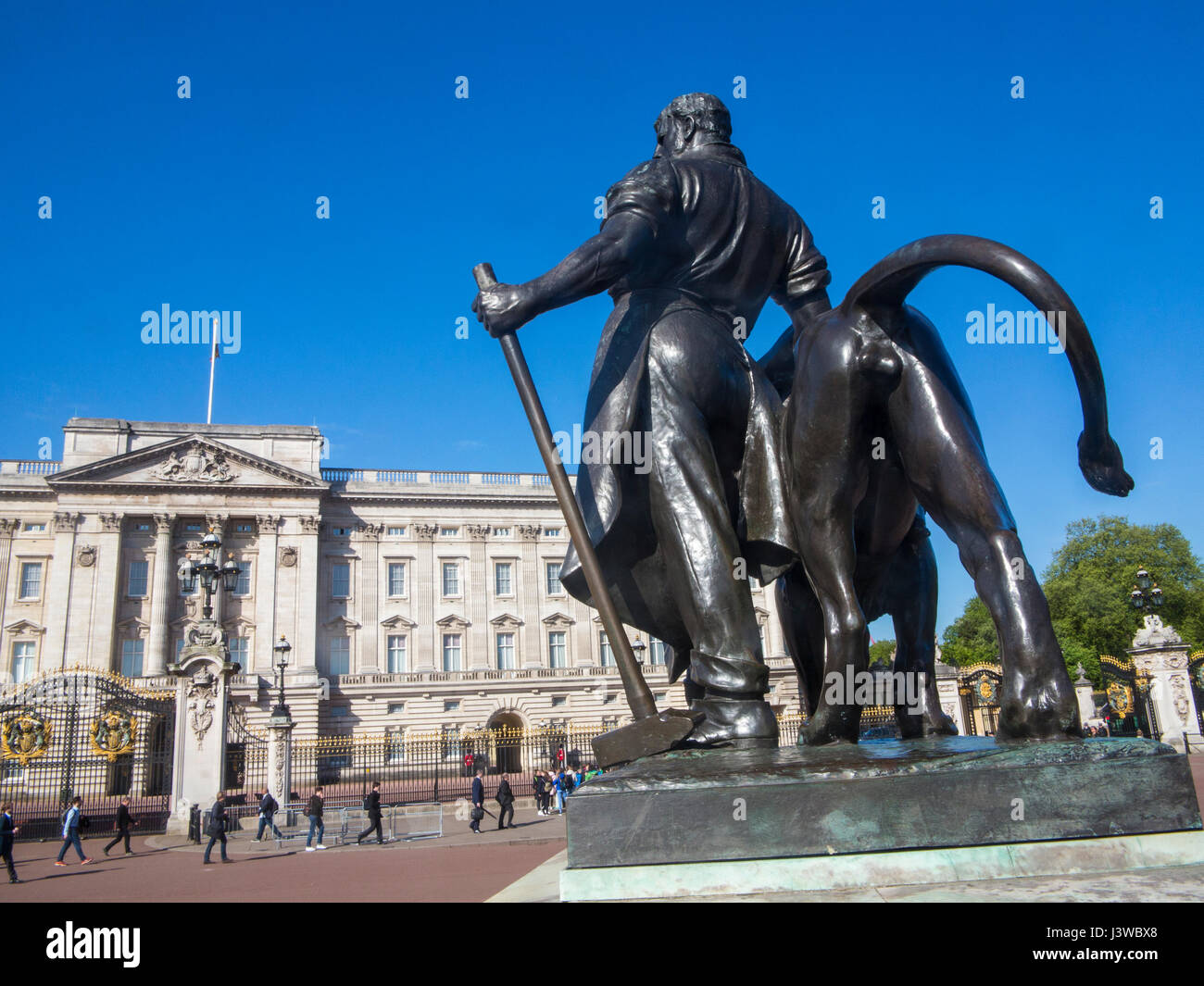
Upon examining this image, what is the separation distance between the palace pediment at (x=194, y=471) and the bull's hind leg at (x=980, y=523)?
149ft

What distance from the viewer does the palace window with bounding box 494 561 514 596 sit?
48812 mm

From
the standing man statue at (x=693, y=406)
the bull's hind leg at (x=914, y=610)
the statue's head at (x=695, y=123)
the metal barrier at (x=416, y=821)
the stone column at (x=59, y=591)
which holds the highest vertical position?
the stone column at (x=59, y=591)

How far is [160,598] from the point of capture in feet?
141

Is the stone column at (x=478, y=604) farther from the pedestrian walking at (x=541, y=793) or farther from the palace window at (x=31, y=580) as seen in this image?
the pedestrian walking at (x=541, y=793)

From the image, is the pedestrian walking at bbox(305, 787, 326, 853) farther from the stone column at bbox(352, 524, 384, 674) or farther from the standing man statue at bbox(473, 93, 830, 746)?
the stone column at bbox(352, 524, 384, 674)

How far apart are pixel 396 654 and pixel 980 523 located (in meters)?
45.9

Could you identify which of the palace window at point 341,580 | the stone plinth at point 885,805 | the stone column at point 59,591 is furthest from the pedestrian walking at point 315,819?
the stone column at point 59,591

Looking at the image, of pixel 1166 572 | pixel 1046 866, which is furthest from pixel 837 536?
pixel 1166 572

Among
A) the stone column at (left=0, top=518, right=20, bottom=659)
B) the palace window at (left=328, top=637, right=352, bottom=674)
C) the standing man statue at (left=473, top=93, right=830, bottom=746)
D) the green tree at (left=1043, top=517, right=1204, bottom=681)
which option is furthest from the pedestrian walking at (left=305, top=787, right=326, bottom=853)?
the green tree at (left=1043, top=517, right=1204, bottom=681)

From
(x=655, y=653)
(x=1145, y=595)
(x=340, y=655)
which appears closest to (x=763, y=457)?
(x=1145, y=595)

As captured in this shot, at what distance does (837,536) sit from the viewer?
10.5 feet

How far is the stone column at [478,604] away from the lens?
47281 millimetres

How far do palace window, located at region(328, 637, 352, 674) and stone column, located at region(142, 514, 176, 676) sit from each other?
25.3 feet
